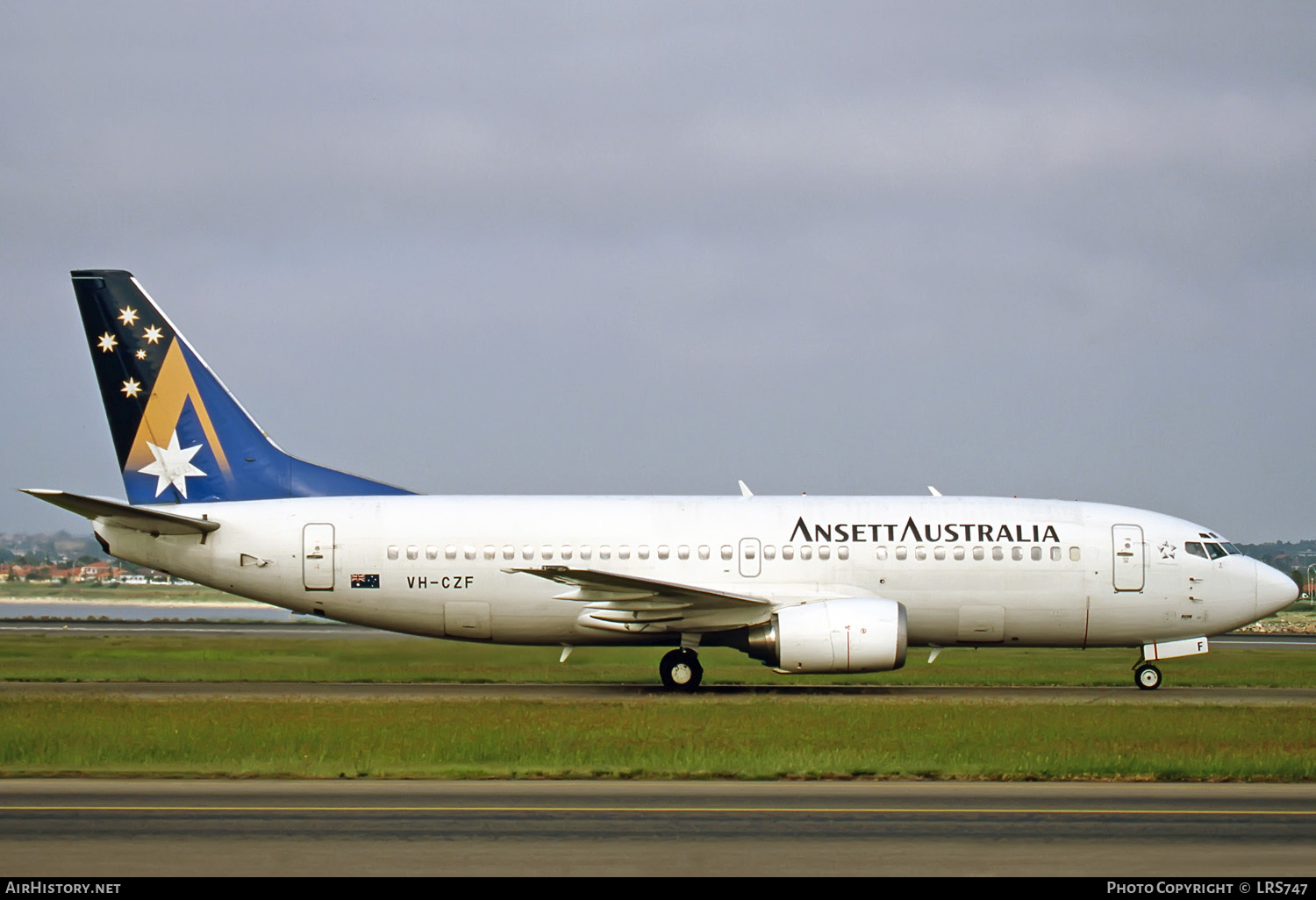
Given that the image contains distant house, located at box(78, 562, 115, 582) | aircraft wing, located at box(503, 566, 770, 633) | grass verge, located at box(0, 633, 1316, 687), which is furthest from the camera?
distant house, located at box(78, 562, 115, 582)

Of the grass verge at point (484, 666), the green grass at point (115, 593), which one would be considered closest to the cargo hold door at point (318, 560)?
the grass verge at point (484, 666)

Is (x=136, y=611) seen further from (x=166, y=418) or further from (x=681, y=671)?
(x=681, y=671)

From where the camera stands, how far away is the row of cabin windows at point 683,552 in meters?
26.1

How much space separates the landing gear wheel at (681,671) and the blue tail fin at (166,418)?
7.34 m

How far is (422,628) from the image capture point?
26.6 meters

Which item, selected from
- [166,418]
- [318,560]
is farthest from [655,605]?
[166,418]

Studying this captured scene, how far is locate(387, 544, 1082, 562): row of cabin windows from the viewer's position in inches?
1027

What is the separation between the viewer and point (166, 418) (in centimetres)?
2759

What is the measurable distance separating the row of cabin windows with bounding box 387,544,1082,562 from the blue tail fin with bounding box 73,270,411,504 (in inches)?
113

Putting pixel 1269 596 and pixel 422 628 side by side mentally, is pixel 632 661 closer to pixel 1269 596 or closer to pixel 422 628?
pixel 422 628

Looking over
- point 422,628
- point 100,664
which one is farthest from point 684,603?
point 100,664

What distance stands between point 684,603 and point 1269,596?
11390 mm

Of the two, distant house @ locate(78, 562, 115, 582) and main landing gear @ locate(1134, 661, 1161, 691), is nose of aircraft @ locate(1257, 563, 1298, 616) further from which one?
distant house @ locate(78, 562, 115, 582)

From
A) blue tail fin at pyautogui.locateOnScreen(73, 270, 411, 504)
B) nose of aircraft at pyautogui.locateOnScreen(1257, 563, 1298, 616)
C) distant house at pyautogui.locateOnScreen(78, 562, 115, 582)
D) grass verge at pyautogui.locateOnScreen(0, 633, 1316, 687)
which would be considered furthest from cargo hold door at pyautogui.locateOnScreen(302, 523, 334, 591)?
distant house at pyautogui.locateOnScreen(78, 562, 115, 582)
